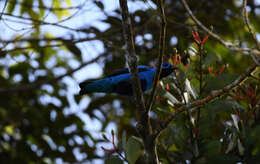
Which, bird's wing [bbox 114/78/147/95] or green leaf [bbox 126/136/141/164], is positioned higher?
bird's wing [bbox 114/78/147/95]

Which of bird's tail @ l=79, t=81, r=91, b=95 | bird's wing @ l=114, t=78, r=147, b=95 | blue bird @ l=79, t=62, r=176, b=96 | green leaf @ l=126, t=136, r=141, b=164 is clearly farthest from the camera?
bird's wing @ l=114, t=78, r=147, b=95

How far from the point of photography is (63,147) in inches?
201

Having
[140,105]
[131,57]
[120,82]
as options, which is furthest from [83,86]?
[140,105]

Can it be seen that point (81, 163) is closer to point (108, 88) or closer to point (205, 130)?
point (108, 88)

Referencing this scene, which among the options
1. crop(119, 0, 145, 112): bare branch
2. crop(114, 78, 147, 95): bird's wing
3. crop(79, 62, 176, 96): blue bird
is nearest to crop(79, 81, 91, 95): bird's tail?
crop(79, 62, 176, 96): blue bird

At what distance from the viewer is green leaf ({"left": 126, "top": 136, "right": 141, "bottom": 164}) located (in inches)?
91.9

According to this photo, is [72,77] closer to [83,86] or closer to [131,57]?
[83,86]

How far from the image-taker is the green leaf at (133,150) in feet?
7.66

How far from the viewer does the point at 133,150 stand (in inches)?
92.1

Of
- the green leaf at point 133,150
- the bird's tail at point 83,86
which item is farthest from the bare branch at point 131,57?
the bird's tail at point 83,86

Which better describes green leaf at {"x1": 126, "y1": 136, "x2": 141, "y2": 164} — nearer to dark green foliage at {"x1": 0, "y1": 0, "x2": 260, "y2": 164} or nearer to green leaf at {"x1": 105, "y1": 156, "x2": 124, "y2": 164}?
green leaf at {"x1": 105, "y1": 156, "x2": 124, "y2": 164}

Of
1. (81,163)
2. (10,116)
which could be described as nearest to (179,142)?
(81,163)

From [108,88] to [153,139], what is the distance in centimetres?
177

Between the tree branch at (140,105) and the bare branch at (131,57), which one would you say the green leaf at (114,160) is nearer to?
the tree branch at (140,105)
